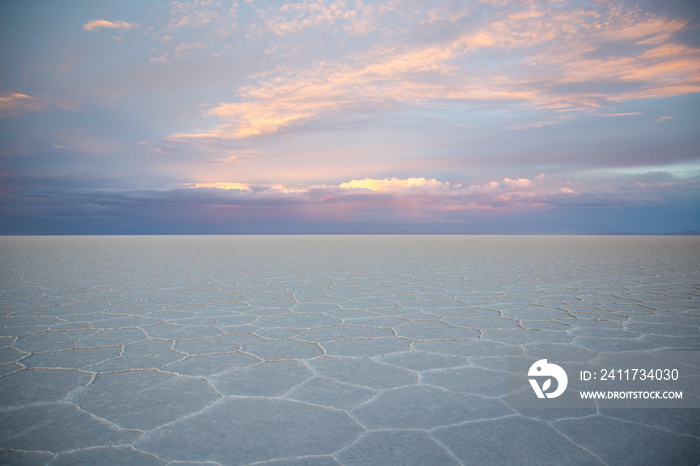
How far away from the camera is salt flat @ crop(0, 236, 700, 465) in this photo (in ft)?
5.02

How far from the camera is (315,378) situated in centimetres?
223

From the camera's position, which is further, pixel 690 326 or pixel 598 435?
pixel 690 326

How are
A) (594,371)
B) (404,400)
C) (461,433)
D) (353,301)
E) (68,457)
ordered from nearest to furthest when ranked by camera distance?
(68,457) < (461,433) < (404,400) < (594,371) < (353,301)

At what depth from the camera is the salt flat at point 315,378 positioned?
1.53 meters

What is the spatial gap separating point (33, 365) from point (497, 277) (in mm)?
6158

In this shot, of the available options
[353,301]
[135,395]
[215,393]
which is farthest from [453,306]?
[135,395]

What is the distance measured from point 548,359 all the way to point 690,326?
1.78 meters

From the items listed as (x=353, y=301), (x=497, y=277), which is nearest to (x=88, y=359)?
(x=353, y=301)

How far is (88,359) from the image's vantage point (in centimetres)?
256

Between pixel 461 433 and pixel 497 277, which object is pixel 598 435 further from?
pixel 497 277

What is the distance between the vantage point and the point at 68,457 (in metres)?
1.47

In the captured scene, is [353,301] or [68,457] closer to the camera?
[68,457]

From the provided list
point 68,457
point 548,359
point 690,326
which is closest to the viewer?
point 68,457

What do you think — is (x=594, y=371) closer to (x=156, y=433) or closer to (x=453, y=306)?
(x=453, y=306)
